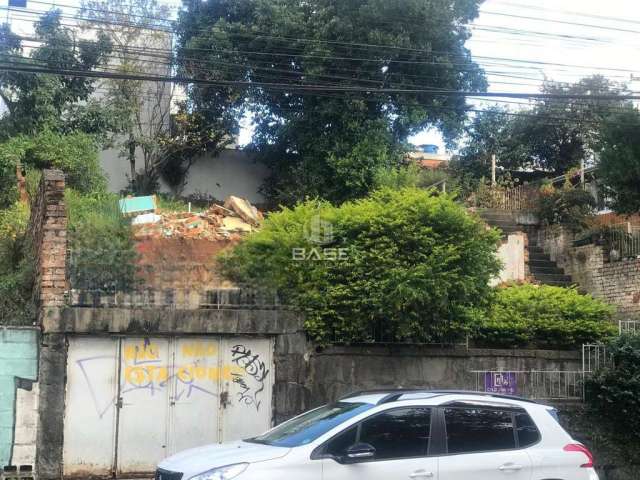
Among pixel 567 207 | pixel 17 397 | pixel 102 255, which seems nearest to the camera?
pixel 17 397

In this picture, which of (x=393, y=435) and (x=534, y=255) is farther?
(x=534, y=255)

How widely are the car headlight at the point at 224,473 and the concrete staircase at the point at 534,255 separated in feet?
42.6

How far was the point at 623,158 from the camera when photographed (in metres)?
15.5

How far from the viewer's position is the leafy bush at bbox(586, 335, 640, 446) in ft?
38.4

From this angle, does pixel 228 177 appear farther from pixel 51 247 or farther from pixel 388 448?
pixel 388 448

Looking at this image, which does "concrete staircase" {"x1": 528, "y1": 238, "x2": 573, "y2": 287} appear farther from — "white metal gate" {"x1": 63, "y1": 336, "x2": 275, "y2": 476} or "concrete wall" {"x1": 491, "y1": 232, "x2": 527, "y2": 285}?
"white metal gate" {"x1": 63, "y1": 336, "x2": 275, "y2": 476}

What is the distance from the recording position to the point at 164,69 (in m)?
23.3

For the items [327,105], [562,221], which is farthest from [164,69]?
[562,221]

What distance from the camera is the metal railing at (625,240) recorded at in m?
16.8

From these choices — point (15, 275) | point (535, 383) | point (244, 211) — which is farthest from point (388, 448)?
point (244, 211)

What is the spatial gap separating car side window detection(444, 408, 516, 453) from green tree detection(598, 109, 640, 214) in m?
9.76

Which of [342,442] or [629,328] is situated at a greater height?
[629,328]

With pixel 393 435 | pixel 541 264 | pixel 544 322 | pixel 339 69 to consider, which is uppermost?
pixel 339 69

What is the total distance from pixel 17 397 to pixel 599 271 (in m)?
13.2
